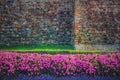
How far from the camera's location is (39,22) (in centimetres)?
1299

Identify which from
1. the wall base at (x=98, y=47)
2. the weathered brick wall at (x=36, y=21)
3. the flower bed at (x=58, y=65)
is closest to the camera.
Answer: the flower bed at (x=58, y=65)

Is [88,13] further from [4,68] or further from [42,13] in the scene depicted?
[4,68]

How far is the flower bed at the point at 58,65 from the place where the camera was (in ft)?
29.1

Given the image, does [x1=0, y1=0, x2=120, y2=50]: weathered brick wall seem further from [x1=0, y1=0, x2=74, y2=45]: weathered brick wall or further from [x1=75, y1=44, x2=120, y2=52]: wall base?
[x1=75, y1=44, x2=120, y2=52]: wall base

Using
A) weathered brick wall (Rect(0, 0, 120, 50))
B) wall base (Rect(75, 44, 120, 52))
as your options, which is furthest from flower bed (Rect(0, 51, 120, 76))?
weathered brick wall (Rect(0, 0, 120, 50))

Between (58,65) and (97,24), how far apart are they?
3.68 m

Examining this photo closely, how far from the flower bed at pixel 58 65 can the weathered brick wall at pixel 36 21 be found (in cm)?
370

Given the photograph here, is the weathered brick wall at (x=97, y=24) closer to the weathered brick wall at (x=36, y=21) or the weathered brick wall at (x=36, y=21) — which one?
the weathered brick wall at (x=36, y=21)

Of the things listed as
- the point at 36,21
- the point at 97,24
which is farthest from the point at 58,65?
the point at 36,21

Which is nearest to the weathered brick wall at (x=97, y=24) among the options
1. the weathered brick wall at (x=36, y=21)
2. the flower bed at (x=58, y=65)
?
the weathered brick wall at (x=36, y=21)

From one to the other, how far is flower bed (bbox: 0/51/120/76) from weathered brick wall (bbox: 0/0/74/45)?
3697 millimetres

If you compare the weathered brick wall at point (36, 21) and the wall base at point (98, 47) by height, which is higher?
the weathered brick wall at point (36, 21)

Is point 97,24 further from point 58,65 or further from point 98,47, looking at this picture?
point 58,65

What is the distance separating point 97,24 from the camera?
39.6ft
